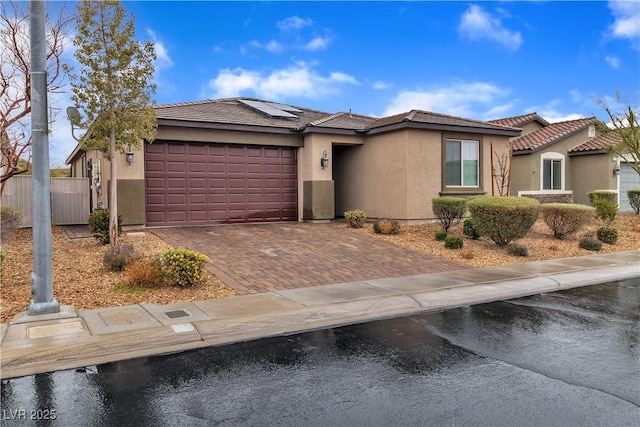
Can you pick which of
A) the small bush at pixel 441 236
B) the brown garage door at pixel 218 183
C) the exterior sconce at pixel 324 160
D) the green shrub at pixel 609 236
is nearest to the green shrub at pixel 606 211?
the green shrub at pixel 609 236

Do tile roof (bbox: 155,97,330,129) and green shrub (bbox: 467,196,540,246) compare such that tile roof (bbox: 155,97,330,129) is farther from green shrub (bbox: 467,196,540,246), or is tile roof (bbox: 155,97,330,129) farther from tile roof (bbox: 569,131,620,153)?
tile roof (bbox: 569,131,620,153)

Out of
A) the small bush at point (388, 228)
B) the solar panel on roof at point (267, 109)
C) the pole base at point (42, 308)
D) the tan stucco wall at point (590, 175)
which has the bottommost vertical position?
the pole base at point (42, 308)

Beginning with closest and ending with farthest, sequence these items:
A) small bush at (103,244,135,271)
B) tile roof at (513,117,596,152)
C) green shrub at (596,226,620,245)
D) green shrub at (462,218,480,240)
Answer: small bush at (103,244,135,271) < green shrub at (462,218,480,240) < green shrub at (596,226,620,245) < tile roof at (513,117,596,152)

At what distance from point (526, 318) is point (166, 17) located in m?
12.8

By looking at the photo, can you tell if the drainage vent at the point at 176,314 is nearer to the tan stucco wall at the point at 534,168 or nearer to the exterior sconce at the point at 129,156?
the exterior sconce at the point at 129,156

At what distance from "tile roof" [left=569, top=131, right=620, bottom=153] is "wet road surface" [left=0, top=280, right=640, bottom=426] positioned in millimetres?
19201

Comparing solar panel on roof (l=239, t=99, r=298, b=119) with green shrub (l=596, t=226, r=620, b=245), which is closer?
green shrub (l=596, t=226, r=620, b=245)

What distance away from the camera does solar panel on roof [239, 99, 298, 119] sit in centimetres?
1849

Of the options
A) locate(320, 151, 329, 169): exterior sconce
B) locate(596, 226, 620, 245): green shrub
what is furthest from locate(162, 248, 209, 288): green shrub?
locate(596, 226, 620, 245): green shrub

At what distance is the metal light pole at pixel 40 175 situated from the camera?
6383mm

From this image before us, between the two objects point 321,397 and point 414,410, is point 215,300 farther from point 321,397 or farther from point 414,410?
point 414,410

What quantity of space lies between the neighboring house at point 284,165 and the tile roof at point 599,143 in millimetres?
6871

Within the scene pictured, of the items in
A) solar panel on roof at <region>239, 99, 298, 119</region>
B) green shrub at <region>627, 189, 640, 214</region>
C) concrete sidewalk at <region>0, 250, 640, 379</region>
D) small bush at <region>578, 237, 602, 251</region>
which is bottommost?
concrete sidewalk at <region>0, 250, 640, 379</region>

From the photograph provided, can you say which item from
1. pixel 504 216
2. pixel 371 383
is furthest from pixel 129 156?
pixel 371 383
